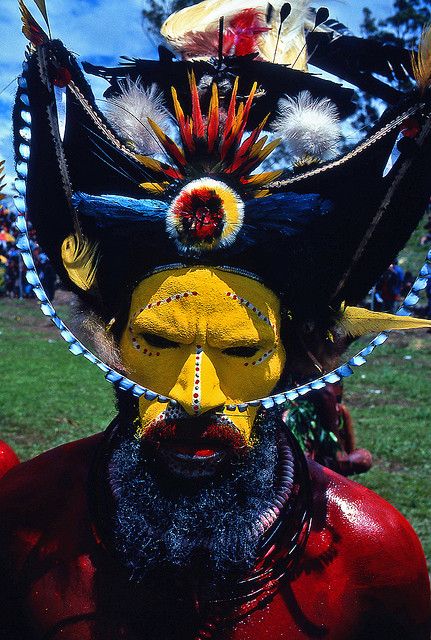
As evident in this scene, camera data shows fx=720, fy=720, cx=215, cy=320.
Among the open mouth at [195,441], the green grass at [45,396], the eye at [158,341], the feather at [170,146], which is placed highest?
the feather at [170,146]

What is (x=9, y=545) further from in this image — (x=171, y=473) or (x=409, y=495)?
(x=409, y=495)

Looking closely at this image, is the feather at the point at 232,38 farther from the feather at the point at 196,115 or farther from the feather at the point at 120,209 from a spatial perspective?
the feather at the point at 120,209

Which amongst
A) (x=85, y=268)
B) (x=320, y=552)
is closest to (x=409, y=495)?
(x=320, y=552)

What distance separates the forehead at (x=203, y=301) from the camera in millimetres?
1823

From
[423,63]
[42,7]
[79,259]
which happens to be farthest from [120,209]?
[423,63]

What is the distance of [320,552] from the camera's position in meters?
1.96

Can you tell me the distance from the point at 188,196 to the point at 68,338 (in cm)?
47

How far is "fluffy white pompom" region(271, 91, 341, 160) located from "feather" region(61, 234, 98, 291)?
608 millimetres

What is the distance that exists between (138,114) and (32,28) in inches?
13.3

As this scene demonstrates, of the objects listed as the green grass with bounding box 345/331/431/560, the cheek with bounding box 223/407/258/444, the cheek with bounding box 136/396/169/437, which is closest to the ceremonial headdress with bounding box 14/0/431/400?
the cheek with bounding box 136/396/169/437

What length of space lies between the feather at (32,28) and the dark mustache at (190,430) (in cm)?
101

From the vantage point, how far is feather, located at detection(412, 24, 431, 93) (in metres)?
1.72

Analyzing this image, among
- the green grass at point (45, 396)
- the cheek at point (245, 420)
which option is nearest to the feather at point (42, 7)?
the cheek at point (245, 420)

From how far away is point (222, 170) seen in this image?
6.10 ft
